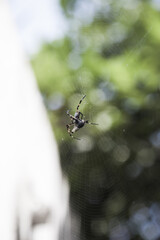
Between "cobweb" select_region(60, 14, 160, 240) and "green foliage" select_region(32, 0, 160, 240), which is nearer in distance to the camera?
"green foliage" select_region(32, 0, 160, 240)

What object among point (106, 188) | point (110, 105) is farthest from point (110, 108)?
point (106, 188)

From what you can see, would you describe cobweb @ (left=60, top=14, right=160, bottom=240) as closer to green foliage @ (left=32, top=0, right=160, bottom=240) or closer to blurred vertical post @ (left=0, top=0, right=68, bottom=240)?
green foliage @ (left=32, top=0, right=160, bottom=240)

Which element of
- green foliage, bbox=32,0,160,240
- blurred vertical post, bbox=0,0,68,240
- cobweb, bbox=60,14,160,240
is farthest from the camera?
cobweb, bbox=60,14,160,240

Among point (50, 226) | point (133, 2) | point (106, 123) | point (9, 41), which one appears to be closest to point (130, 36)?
point (133, 2)

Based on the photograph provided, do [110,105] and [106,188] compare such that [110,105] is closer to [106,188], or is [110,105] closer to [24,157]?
[106,188]

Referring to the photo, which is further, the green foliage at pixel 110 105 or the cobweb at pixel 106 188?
the cobweb at pixel 106 188

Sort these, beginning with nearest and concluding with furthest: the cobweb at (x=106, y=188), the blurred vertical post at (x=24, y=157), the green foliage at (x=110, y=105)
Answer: the blurred vertical post at (x=24, y=157)
the green foliage at (x=110, y=105)
the cobweb at (x=106, y=188)

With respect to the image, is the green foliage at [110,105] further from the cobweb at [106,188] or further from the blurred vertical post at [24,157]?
the blurred vertical post at [24,157]

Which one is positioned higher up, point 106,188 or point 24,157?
point 106,188
